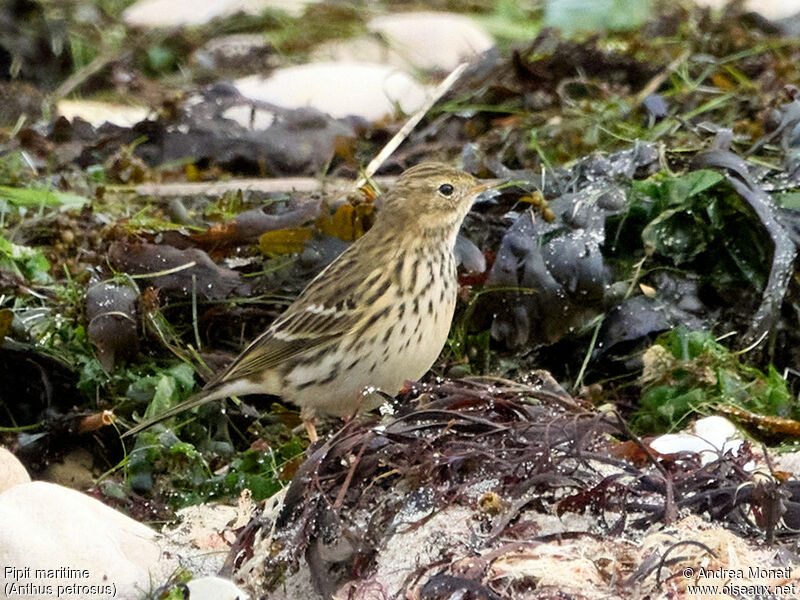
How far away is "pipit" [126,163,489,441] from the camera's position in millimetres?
4758

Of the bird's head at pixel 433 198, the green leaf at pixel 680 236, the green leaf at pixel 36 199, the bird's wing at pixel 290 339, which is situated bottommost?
the green leaf at pixel 36 199

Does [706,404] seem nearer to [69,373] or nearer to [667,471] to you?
[667,471]

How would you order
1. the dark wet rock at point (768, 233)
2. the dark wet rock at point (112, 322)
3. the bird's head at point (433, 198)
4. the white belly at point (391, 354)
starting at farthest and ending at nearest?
1. the dark wet rock at point (112, 322)
2. the dark wet rock at point (768, 233)
3. the bird's head at point (433, 198)
4. the white belly at point (391, 354)

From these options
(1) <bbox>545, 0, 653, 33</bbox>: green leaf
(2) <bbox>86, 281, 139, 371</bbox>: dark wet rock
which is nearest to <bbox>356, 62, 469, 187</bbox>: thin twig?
(2) <bbox>86, 281, 139, 371</bbox>: dark wet rock

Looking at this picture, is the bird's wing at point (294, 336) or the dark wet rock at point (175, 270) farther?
the dark wet rock at point (175, 270)

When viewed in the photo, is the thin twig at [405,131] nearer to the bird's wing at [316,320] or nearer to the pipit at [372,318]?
the pipit at [372,318]

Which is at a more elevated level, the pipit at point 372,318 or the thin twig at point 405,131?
the pipit at point 372,318

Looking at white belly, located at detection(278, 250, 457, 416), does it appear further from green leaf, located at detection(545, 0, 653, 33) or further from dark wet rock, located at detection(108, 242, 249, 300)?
green leaf, located at detection(545, 0, 653, 33)

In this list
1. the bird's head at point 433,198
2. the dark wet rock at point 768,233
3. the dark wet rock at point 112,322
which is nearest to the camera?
the bird's head at point 433,198

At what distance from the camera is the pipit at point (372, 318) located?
4.76 metres

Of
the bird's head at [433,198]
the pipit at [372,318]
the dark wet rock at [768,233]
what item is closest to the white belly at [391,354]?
the pipit at [372,318]

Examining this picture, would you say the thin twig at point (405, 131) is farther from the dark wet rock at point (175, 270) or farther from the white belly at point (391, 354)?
the white belly at point (391, 354)

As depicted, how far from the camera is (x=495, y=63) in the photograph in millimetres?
7777

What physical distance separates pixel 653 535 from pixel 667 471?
0.30 meters
